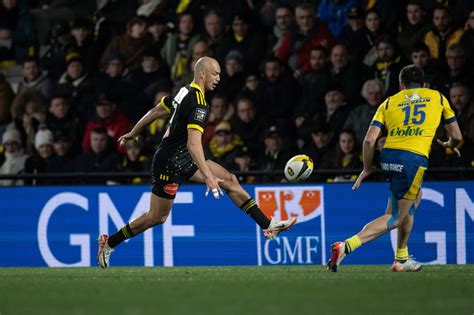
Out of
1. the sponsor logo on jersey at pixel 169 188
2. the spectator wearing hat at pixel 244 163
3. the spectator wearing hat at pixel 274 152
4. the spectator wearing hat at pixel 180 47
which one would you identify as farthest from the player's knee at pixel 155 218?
the spectator wearing hat at pixel 180 47

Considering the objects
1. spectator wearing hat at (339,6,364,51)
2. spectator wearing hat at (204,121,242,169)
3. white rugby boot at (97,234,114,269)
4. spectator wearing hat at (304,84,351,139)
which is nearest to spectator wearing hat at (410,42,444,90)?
spectator wearing hat at (304,84,351,139)

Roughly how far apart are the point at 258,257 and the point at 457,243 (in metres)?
2.42

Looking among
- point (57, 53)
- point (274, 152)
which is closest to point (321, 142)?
point (274, 152)

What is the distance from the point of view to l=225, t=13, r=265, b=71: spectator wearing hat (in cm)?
1568

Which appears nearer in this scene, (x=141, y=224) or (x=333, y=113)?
(x=141, y=224)

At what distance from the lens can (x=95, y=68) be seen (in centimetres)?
1723

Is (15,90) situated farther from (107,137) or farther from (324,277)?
(324,277)

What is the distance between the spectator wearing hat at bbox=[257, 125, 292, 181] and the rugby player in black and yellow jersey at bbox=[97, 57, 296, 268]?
346 cm

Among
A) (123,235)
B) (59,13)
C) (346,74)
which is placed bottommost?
(123,235)

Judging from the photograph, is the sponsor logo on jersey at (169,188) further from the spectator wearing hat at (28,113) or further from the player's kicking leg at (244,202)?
the spectator wearing hat at (28,113)

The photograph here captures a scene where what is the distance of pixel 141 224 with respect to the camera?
35.8 ft

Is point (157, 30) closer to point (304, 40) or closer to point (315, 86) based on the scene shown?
point (304, 40)

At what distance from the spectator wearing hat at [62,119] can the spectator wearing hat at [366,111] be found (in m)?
4.42

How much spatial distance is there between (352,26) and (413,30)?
947 mm
